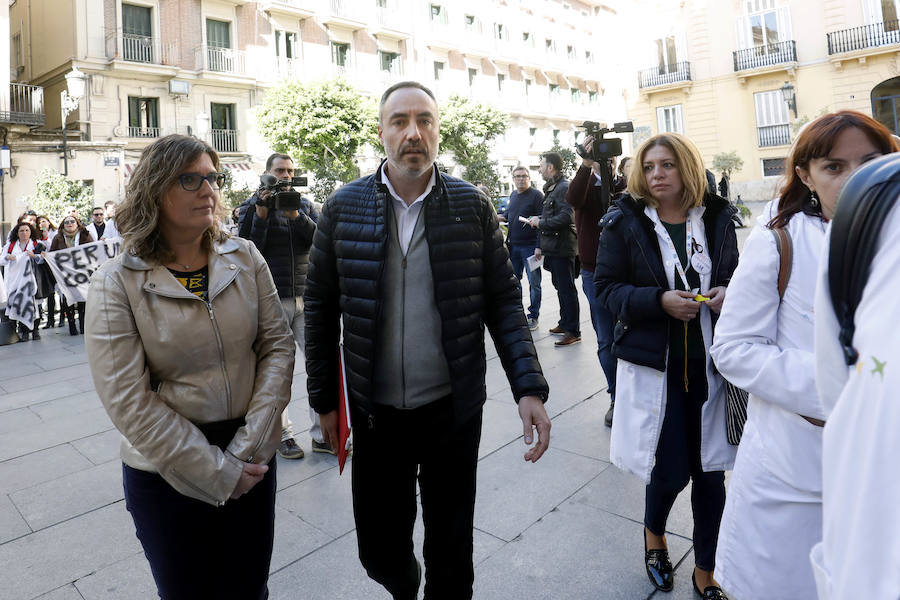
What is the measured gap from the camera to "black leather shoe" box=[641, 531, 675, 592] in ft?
8.14

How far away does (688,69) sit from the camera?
100 feet

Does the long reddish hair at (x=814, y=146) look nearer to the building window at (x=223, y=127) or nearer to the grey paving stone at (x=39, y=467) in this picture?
the grey paving stone at (x=39, y=467)

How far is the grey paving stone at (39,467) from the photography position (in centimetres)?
392

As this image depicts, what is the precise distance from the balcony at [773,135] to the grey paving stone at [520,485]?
29.5 m

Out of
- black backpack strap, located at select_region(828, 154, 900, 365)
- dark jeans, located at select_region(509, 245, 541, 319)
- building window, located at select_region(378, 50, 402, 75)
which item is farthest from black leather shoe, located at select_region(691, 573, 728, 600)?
building window, located at select_region(378, 50, 402, 75)

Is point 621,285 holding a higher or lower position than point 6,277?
lower

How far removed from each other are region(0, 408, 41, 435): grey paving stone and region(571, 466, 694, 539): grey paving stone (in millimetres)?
4554

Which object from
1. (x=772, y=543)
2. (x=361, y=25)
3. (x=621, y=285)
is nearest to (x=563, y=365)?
(x=621, y=285)

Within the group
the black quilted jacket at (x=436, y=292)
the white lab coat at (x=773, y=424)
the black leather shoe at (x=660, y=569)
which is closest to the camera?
the white lab coat at (x=773, y=424)

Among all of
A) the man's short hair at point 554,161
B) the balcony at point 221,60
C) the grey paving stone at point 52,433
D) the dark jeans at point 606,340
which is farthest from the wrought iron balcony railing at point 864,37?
the grey paving stone at point 52,433

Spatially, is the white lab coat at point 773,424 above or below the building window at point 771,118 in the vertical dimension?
below

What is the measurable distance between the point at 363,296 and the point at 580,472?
208cm

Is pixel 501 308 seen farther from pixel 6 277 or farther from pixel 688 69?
pixel 688 69

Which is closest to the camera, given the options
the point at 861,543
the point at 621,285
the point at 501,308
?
the point at 861,543
